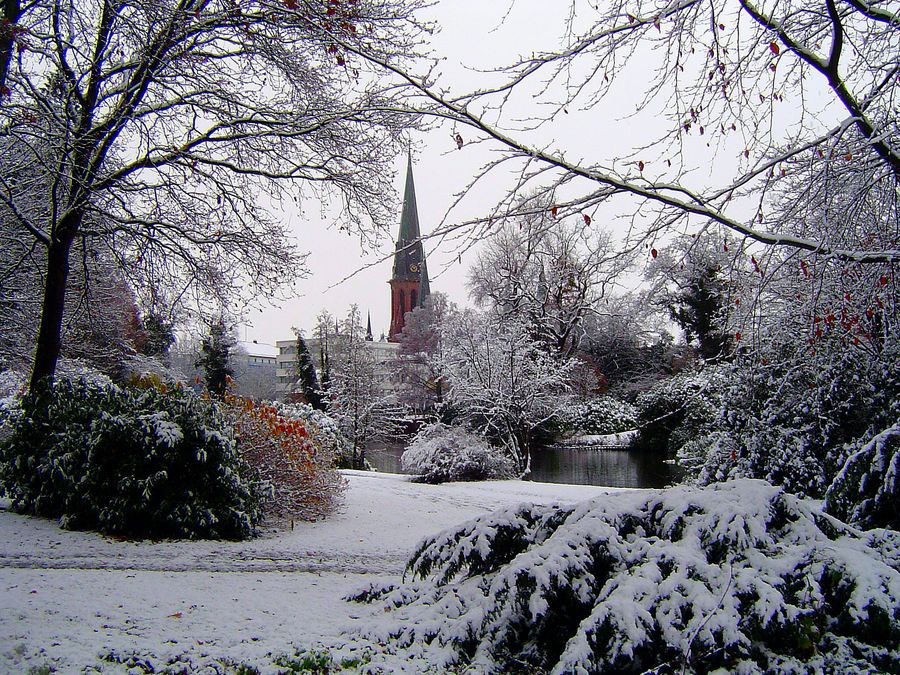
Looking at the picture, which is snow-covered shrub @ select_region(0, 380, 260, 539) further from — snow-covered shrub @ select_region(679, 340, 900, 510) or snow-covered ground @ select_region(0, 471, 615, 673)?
snow-covered shrub @ select_region(679, 340, 900, 510)

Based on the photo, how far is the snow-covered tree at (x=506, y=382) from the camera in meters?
18.3

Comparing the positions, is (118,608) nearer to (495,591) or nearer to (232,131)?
(495,591)

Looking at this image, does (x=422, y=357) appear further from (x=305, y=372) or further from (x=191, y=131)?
(x=191, y=131)

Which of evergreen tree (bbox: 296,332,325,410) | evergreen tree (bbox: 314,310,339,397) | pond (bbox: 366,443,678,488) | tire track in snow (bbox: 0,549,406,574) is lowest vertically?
tire track in snow (bbox: 0,549,406,574)

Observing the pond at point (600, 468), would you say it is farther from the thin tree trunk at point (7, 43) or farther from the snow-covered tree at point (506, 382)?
the thin tree trunk at point (7, 43)

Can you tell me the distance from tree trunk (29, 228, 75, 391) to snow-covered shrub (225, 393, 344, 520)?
2.35 m

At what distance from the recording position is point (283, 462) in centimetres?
784

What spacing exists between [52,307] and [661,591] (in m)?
7.93

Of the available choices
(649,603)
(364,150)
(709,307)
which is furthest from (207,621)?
(709,307)

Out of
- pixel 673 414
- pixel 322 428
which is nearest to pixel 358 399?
pixel 322 428

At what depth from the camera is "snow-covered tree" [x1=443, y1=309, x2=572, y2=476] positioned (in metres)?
18.3

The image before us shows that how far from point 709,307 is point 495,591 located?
18.7 meters

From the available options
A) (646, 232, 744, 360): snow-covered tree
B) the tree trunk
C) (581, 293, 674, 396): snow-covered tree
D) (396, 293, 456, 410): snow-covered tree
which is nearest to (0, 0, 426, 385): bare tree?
the tree trunk

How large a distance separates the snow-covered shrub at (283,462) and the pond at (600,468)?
8924mm
